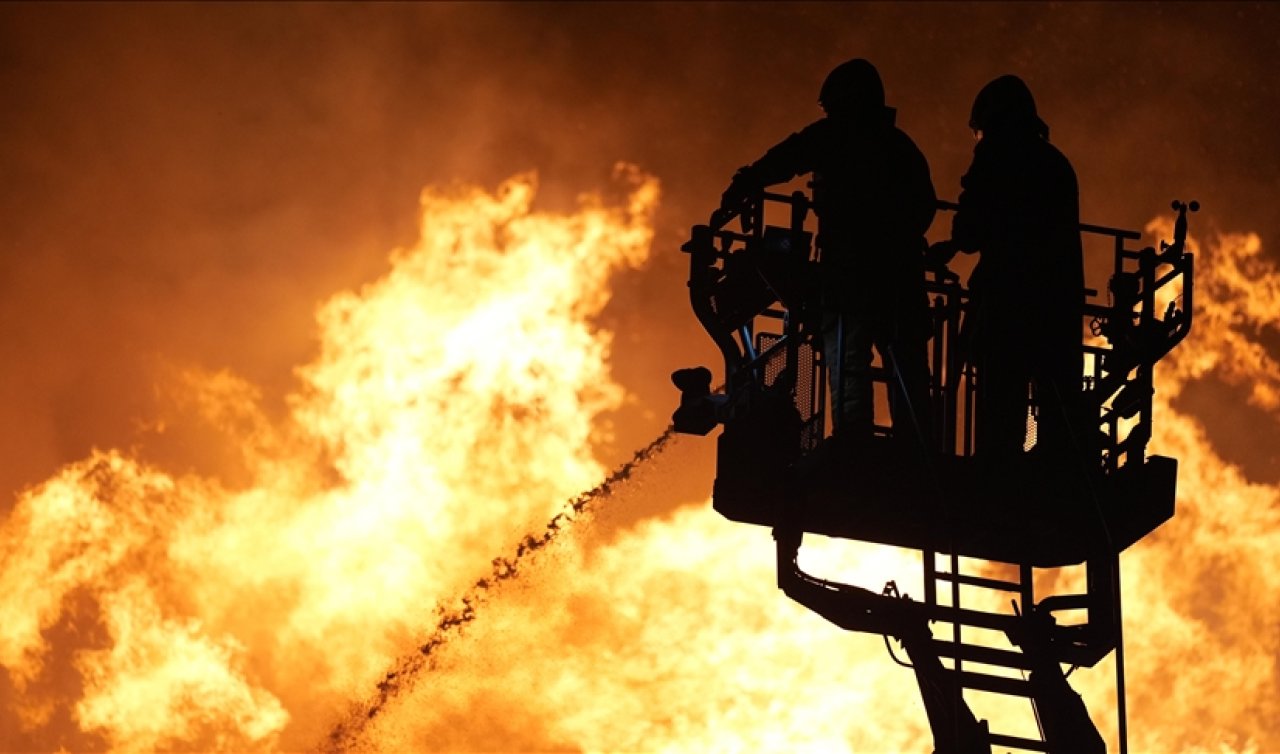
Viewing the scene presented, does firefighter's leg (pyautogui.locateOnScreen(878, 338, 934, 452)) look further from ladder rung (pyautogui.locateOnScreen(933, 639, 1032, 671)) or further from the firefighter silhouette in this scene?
ladder rung (pyautogui.locateOnScreen(933, 639, 1032, 671))

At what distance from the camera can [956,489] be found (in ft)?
79.2

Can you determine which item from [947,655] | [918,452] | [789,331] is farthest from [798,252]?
[947,655]

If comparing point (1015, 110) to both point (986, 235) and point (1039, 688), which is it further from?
point (1039, 688)

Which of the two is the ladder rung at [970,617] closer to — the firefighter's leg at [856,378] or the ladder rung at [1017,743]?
the ladder rung at [1017,743]

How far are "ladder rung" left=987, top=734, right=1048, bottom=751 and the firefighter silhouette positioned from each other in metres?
2.78

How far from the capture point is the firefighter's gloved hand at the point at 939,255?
25.1 meters

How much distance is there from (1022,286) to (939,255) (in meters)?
1.08

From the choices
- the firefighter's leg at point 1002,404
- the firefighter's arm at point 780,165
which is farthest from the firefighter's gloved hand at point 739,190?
the firefighter's leg at point 1002,404

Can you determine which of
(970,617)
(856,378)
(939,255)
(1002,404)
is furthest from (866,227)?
(970,617)

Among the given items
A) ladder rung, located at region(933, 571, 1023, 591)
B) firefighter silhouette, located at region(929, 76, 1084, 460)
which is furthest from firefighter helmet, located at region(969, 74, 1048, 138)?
ladder rung, located at region(933, 571, 1023, 591)

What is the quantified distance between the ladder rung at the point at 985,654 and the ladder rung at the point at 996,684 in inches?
5.6

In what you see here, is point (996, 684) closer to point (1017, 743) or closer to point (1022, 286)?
point (1017, 743)

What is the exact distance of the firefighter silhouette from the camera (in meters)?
24.4

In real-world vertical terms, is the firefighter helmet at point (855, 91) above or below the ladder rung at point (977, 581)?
above
